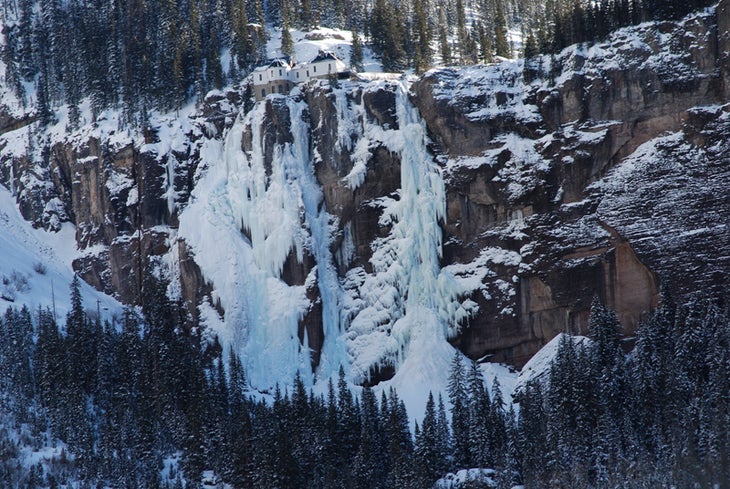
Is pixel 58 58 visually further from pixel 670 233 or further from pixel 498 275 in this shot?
pixel 670 233

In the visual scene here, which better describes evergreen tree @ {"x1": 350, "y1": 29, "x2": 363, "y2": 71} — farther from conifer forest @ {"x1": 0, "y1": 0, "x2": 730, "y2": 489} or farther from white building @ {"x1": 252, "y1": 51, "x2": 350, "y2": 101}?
white building @ {"x1": 252, "y1": 51, "x2": 350, "y2": 101}

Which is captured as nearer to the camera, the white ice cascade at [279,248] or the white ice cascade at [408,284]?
the white ice cascade at [408,284]

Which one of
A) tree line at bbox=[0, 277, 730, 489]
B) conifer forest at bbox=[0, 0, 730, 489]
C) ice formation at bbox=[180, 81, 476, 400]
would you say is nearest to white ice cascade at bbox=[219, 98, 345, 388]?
ice formation at bbox=[180, 81, 476, 400]

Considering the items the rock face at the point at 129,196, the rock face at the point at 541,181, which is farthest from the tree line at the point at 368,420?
the rock face at the point at 129,196

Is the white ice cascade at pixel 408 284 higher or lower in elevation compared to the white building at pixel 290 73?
lower

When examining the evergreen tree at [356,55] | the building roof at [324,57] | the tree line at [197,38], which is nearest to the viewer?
the building roof at [324,57]

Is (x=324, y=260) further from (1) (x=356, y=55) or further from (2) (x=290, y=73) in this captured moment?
(1) (x=356, y=55)

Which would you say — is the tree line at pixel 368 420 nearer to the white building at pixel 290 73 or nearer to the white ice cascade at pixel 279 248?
the white ice cascade at pixel 279 248
